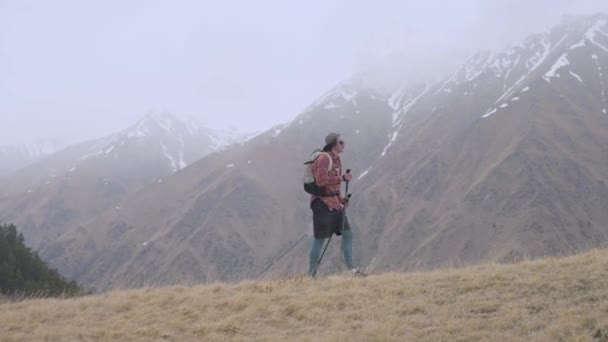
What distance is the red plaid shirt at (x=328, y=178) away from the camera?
11.0 meters


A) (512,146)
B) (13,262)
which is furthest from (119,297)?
(512,146)

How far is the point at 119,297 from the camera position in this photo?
11.1 m

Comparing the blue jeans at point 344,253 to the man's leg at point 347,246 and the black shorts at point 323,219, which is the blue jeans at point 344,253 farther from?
the black shorts at point 323,219

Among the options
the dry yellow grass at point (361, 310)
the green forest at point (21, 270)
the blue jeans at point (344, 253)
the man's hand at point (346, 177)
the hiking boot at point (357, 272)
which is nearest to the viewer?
the dry yellow grass at point (361, 310)

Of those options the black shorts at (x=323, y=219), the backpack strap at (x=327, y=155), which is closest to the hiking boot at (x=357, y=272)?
the black shorts at (x=323, y=219)

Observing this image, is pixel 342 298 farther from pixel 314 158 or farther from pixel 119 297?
pixel 119 297

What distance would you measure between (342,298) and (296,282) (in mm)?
1780

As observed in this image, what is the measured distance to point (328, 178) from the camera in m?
11.0

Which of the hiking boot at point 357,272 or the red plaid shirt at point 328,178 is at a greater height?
the red plaid shirt at point 328,178

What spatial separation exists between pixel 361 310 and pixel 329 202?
9.83ft

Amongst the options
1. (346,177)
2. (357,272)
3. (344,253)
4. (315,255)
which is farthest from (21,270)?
(346,177)

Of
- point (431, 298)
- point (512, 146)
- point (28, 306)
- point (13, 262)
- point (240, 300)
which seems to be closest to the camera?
point (431, 298)

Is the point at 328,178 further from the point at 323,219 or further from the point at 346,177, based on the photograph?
the point at 323,219

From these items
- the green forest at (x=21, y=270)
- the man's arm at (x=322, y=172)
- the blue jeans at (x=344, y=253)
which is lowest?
the green forest at (x=21, y=270)
